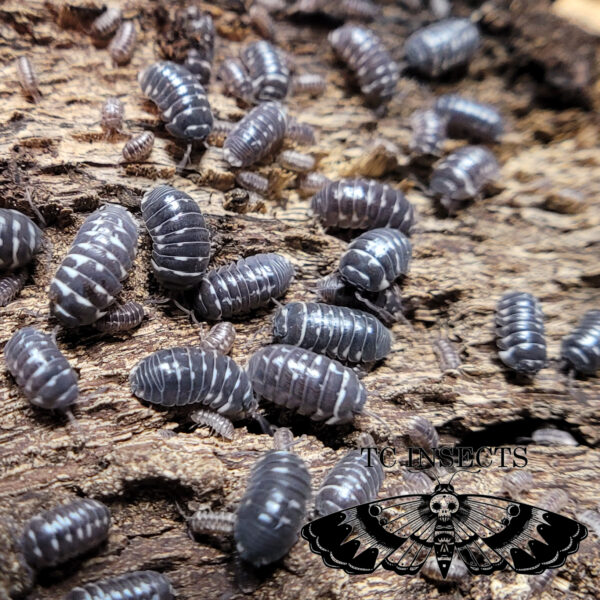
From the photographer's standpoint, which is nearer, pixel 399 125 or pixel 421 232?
pixel 421 232

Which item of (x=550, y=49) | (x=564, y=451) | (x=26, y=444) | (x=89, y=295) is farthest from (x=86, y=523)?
(x=550, y=49)

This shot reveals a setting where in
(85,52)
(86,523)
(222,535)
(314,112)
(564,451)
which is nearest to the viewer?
(86,523)

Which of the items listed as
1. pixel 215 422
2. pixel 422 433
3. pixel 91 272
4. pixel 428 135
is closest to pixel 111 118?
pixel 91 272

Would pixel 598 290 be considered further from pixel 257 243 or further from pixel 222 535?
pixel 222 535

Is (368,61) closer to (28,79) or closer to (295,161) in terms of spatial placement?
(295,161)

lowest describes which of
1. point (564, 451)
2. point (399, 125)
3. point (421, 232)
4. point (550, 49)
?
point (564, 451)

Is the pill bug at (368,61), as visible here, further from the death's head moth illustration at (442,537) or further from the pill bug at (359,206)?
the death's head moth illustration at (442,537)

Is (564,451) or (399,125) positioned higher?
(399,125)
